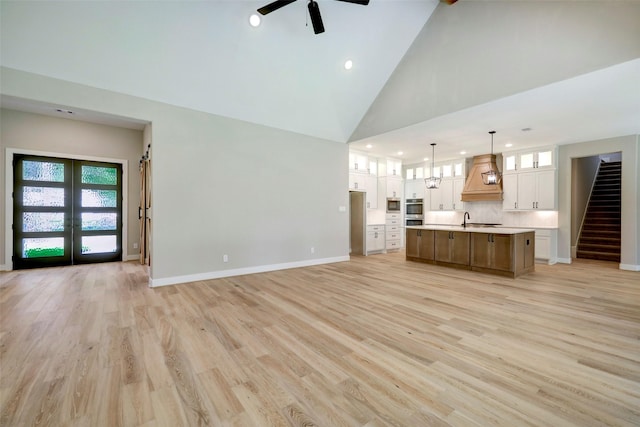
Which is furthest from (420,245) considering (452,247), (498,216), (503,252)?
(498,216)

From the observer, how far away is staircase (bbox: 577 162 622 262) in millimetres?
7520

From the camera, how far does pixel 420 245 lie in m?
6.67

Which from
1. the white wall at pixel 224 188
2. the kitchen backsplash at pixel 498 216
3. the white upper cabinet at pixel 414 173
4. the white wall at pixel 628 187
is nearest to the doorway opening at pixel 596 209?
the white wall at pixel 628 187

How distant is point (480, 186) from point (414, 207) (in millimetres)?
2326

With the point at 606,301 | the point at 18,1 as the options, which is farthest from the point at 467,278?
the point at 18,1

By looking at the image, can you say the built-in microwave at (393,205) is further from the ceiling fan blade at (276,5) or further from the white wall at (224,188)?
the ceiling fan blade at (276,5)

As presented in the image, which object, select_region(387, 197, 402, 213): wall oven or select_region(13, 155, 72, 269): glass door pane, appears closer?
select_region(13, 155, 72, 269): glass door pane

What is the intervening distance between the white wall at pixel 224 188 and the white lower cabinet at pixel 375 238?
4.98 feet

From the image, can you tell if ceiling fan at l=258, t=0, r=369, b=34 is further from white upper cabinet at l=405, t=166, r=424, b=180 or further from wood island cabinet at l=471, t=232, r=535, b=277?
white upper cabinet at l=405, t=166, r=424, b=180

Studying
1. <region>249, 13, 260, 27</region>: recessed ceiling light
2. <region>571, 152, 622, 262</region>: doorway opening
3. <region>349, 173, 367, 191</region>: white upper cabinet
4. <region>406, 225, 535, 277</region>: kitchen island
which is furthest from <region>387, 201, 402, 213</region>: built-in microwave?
<region>249, 13, 260, 27</region>: recessed ceiling light

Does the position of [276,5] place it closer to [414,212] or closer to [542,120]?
[542,120]

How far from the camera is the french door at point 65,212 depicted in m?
5.62

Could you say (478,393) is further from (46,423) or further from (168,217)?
(168,217)

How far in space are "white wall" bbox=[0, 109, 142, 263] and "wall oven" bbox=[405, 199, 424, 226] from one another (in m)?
8.35
